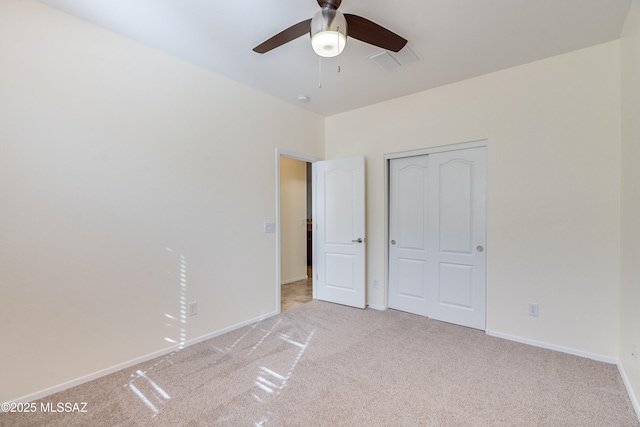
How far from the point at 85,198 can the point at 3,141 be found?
1.79 ft

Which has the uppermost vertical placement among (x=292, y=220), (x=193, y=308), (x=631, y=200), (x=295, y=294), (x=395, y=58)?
(x=395, y=58)

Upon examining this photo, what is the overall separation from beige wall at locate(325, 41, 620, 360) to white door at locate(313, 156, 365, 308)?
125 cm

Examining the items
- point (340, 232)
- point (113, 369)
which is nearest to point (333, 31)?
point (340, 232)

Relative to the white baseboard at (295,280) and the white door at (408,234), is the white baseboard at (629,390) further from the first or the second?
the white baseboard at (295,280)

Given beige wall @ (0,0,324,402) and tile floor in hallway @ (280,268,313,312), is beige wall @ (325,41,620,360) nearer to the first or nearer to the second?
tile floor in hallway @ (280,268,313,312)

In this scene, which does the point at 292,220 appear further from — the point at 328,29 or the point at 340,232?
the point at 328,29

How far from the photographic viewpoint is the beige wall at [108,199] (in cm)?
194

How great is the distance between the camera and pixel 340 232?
402 cm

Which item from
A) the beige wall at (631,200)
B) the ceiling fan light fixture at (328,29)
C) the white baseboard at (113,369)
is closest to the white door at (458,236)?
the beige wall at (631,200)

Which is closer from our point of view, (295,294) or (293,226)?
(295,294)

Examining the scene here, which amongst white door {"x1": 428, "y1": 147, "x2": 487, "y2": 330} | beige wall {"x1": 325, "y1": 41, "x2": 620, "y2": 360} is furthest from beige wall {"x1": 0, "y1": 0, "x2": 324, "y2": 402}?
beige wall {"x1": 325, "y1": 41, "x2": 620, "y2": 360}

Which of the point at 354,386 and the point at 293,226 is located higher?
the point at 293,226

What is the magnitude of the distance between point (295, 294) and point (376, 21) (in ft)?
12.0

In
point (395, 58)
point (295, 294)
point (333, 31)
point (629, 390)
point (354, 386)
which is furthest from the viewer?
point (295, 294)
